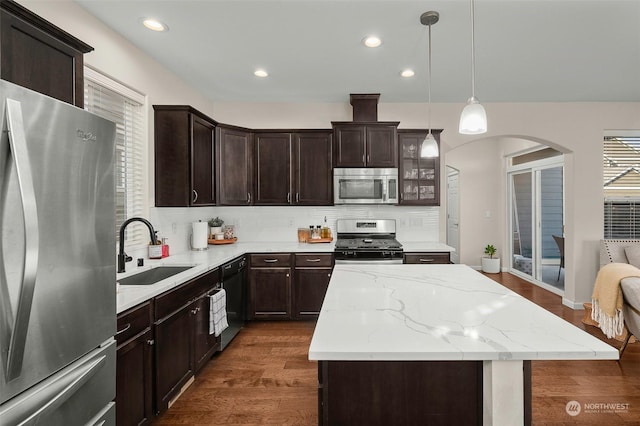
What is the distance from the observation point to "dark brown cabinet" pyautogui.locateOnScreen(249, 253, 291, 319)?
3.70 m

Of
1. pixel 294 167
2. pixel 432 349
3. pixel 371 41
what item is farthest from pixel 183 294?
pixel 371 41

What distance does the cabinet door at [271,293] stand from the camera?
3.71 m

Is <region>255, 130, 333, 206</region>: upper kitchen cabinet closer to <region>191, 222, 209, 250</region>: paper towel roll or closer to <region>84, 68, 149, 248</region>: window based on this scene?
<region>191, 222, 209, 250</region>: paper towel roll

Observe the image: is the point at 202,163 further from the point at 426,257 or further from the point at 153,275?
the point at 426,257

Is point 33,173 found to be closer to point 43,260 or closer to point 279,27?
point 43,260

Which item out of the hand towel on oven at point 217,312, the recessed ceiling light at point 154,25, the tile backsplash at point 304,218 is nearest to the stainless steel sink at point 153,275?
the hand towel on oven at point 217,312

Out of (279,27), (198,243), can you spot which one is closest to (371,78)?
(279,27)

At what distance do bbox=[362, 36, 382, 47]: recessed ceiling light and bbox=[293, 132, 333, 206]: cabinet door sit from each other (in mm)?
1405

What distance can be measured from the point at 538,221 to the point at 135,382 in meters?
6.02

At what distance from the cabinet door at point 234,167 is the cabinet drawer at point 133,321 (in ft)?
6.28

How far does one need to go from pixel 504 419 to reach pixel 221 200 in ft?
10.7

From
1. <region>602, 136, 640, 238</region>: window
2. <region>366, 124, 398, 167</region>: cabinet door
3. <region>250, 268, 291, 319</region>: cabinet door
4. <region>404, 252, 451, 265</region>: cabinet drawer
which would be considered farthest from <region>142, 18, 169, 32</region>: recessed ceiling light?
<region>602, 136, 640, 238</region>: window

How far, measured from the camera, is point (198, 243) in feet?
11.8

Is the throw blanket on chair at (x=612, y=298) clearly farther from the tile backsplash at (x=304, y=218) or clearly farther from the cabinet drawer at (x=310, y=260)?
the cabinet drawer at (x=310, y=260)
